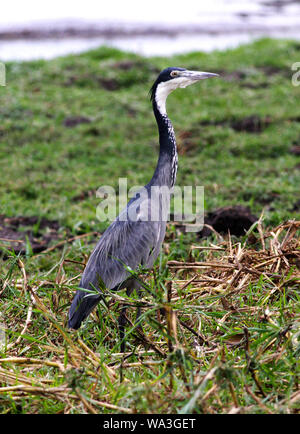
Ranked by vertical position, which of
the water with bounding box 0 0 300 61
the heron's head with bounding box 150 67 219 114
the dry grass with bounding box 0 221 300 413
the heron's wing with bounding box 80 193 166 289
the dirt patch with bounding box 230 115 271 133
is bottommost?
the dry grass with bounding box 0 221 300 413

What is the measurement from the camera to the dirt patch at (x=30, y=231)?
582 cm

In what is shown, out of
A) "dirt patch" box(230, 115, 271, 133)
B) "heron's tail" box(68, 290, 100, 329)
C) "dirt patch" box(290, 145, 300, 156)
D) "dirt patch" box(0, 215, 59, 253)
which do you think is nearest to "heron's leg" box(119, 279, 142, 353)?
"heron's tail" box(68, 290, 100, 329)

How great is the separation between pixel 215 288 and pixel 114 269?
2.29 feet

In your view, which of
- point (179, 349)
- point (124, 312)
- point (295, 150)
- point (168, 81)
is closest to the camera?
point (179, 349)

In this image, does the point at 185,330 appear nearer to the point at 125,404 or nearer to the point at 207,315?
the point at 207,315

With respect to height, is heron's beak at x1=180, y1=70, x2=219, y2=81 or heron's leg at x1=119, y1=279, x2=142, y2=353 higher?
heron's beak at x1=180, y1=70, x2=219, y2=81

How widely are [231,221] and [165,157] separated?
4.72ft

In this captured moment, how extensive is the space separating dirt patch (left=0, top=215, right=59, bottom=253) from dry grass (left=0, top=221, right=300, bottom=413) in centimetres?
125

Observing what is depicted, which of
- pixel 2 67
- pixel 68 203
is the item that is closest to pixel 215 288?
pixel 68 203

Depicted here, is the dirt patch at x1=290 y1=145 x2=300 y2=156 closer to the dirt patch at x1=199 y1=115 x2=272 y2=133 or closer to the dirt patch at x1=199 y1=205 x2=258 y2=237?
the dirt patch at x1=199 y1=115 x2=272 y2=133

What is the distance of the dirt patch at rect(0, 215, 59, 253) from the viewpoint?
5820 millimetres

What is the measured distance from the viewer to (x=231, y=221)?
5641mm

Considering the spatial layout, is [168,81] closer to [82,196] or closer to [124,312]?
[124,312]

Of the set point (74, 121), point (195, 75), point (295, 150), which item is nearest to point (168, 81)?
point (195, 75)
